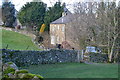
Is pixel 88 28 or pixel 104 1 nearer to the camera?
pixel 104 1

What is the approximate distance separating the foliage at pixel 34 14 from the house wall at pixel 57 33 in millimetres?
4960

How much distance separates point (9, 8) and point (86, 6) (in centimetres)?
2898

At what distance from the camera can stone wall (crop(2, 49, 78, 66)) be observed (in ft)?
42.8

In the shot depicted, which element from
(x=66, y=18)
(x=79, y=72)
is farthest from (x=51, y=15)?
(x=79, y=72)

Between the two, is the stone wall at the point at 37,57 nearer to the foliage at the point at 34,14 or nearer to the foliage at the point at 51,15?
the foliage at the point at 51,15

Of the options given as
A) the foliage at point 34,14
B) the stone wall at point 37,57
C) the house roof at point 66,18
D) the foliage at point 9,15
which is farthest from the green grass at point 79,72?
the foliage at point 9,15

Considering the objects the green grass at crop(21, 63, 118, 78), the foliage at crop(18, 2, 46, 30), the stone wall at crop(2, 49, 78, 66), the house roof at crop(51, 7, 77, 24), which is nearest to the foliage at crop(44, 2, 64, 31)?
the foliage at crop(18, 2, 46, 30)

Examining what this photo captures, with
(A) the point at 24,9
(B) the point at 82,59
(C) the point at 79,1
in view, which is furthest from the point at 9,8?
(B) the point at 82,59

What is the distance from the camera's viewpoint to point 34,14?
41031 millimetres

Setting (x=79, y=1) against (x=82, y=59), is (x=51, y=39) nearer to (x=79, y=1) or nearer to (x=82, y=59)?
(x=79, y=1)

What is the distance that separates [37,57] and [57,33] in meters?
21.2

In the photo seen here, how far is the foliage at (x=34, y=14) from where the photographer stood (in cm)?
4091

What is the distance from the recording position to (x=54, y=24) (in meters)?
36.5

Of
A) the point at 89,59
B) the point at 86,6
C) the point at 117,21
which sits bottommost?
the point at 89,59
